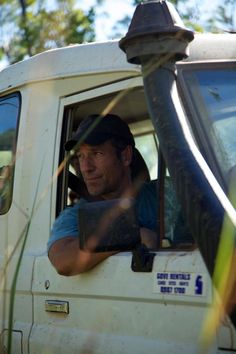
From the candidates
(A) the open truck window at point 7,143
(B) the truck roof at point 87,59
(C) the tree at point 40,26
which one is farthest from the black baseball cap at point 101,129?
(C) the tree at point 40,26

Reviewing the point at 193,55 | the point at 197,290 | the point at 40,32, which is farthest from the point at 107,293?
the point at 40,32

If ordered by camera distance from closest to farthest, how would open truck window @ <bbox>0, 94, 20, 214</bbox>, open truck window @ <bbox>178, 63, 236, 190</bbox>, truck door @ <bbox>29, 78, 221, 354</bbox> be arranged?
truck door @ <bbox>29, 78, 221, 354</bbox> → open truck window @ <bbox>178, 63, 236, 190</bbox> → open truck window @ <bbox>0, 94, 20, 214</bbox>

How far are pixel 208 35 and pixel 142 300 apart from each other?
1162 millimetres

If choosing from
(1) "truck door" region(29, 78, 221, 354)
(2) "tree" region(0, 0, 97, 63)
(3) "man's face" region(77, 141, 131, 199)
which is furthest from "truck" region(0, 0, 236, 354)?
(2) "tree" region(0, 0, 97, 63)

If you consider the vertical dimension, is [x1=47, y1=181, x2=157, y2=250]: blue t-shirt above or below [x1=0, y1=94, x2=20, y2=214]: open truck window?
below

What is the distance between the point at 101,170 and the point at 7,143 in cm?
62

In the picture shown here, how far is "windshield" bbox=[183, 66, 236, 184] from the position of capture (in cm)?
304

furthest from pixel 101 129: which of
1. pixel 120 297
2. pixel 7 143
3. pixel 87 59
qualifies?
pixel 120 297

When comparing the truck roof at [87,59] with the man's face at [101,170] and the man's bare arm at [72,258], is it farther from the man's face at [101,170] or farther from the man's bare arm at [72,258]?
the man's bare arm at [72,258]

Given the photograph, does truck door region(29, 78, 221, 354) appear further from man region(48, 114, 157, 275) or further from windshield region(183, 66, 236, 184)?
windshield region(183, 66, 236, 184)

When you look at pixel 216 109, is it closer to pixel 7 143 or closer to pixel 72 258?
pixel 72 258

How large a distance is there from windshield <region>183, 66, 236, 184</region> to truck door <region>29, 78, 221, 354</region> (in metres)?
0.28

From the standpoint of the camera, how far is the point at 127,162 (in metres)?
3.88

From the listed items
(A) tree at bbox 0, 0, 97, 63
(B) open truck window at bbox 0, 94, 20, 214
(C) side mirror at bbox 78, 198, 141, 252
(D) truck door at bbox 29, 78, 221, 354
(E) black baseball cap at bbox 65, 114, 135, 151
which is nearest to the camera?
(C) side mirror at bbox 78, 198, 141, 252
